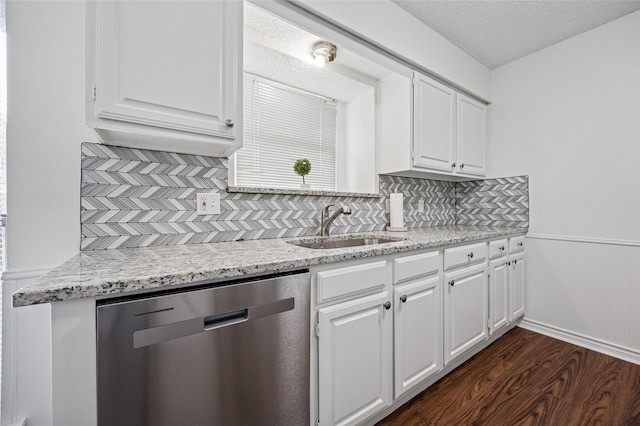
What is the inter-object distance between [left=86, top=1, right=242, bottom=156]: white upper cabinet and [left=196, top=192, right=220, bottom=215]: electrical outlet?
0.27 m

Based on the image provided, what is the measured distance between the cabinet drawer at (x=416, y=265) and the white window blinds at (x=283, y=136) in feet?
3.55

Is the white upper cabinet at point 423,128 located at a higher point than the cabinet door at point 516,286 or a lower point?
higher

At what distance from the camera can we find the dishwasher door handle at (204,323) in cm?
79

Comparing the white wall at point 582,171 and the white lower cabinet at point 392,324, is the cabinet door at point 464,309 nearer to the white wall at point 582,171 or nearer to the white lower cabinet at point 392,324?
the white lower cabinet at point 392,324

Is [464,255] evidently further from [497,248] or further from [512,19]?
[512,19]

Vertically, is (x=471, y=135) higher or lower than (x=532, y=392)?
higher

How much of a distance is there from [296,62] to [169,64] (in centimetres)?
103

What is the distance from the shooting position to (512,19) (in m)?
2.11

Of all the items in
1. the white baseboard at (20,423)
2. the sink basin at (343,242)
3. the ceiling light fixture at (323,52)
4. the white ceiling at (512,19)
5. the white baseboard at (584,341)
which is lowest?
the white baseboard at (584,341)

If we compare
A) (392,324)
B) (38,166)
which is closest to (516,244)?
(392,324)

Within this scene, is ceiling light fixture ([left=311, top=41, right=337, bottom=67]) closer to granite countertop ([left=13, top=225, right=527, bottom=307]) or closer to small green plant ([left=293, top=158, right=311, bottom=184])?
small green plant ([left=293, top=158, right=311, bottom=184])

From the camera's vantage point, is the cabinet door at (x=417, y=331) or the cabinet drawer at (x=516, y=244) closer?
the cabinet door at (x=417, y=331)

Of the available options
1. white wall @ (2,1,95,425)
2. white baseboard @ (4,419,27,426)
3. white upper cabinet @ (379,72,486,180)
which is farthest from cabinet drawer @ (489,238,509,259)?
white baseboard @ (4,419,27,426)

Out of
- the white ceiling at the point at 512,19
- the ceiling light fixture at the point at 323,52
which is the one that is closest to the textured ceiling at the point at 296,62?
the ceiling light fixture at the point at 323,52
